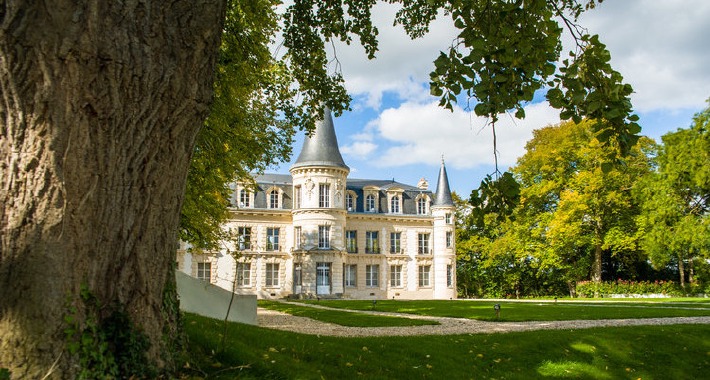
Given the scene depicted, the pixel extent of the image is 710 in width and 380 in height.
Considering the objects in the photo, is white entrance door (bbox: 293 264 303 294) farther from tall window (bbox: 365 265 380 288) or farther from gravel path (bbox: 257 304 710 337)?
gravel path (bbox: 257 304 710 337)

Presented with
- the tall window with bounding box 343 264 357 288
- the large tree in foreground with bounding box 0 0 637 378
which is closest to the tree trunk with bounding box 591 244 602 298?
the tall window with bounding box 343 264 357 288

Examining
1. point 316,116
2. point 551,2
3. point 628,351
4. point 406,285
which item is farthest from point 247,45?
point 406,285

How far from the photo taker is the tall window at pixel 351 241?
123ft

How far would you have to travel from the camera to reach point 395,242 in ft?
127

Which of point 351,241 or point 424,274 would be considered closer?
point 351,241

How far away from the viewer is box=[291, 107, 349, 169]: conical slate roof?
34812mm

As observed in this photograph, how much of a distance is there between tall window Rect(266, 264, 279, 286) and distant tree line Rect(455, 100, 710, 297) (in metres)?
12.8

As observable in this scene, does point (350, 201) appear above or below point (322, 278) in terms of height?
above

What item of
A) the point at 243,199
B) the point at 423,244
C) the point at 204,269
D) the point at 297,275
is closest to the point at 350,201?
the point at 423,244

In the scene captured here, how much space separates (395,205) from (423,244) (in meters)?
3.42

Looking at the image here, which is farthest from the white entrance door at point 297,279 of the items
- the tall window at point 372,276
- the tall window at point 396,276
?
the tall window at point 396,276

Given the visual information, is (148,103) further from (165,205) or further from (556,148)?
(556,148)

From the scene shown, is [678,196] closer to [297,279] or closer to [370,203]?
[370,203]

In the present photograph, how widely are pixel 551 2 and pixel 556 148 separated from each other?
30.0 m
